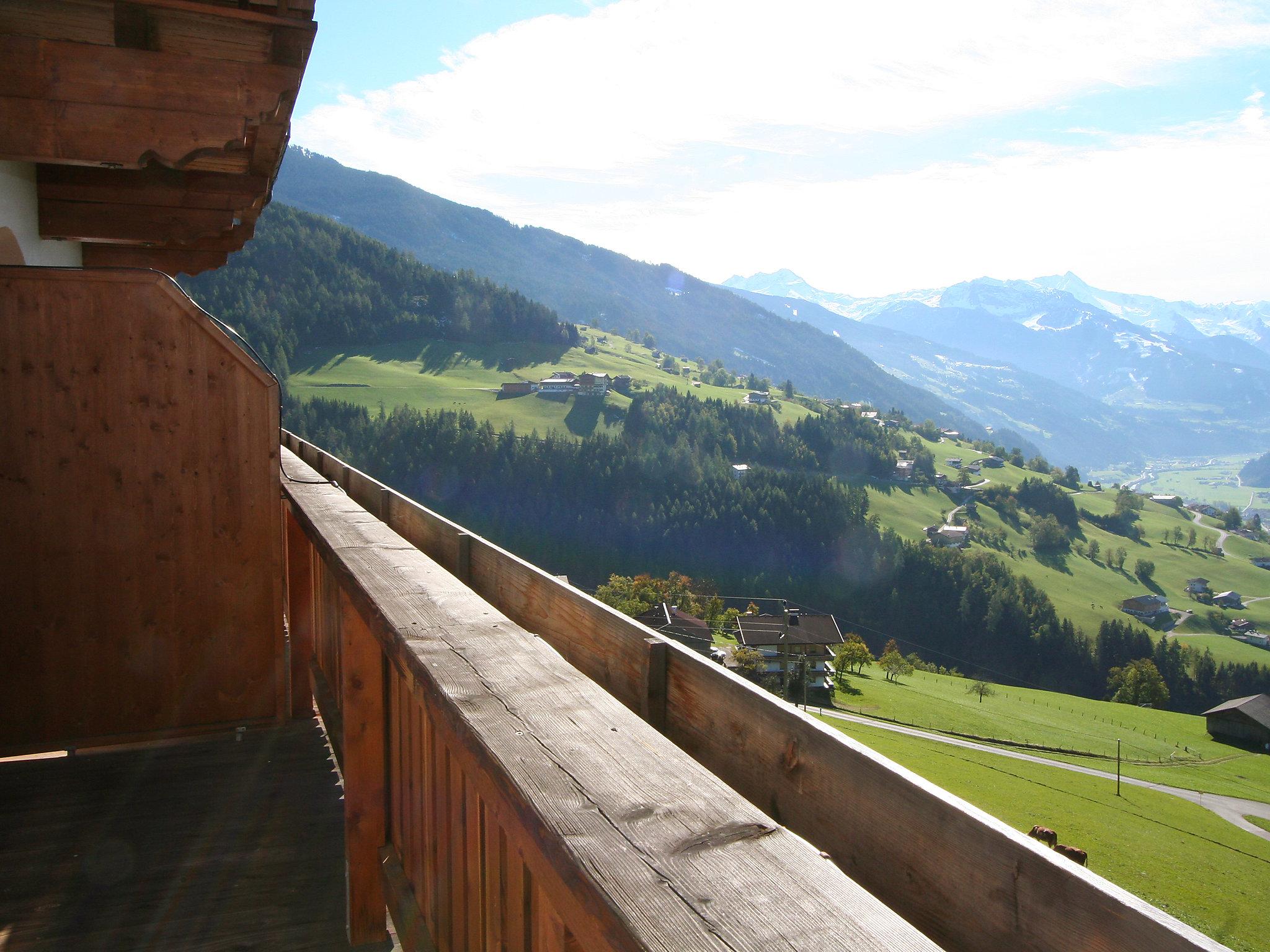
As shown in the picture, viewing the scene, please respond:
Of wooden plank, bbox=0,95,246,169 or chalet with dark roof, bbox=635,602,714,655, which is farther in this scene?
chalet with dark roof, bbox=635,602,714,655

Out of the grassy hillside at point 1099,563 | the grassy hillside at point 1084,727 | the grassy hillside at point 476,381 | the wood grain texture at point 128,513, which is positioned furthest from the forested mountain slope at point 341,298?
the wood grain texture at point 128,513

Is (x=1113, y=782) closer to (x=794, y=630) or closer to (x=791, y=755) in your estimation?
(x=794, y=630)

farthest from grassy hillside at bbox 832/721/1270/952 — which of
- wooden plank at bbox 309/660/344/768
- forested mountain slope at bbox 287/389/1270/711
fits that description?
forested mountain slope at bbox 287/389/1270/711

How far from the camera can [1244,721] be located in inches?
2329

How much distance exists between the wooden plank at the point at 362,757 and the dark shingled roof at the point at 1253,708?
7214 cm

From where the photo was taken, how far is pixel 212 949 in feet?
8.39

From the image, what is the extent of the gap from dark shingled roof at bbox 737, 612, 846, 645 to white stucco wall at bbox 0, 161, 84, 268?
49642 millimetres

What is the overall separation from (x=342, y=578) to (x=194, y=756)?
7.33 feet

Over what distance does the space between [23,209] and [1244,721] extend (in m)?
73.2

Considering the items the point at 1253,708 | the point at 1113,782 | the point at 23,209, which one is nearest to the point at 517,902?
the point at 23,209

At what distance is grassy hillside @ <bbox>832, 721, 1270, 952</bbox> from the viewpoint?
1090 inches

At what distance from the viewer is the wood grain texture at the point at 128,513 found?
3523 mm

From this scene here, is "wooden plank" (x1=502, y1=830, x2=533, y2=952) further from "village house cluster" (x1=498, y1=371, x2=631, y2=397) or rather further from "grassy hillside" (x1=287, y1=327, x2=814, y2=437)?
"village house cluster" (x1=498, y1=371, x2=631, y2=397)

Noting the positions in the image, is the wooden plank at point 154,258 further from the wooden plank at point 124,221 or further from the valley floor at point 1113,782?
the valley floor at point 1113,782
